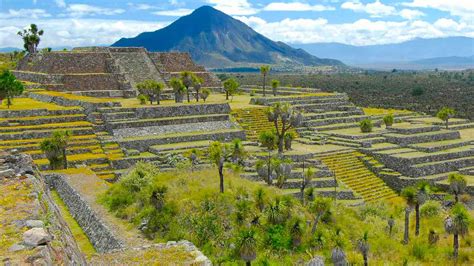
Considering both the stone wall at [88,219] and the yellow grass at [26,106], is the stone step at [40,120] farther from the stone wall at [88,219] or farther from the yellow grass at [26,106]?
the stone wall at [88,219]

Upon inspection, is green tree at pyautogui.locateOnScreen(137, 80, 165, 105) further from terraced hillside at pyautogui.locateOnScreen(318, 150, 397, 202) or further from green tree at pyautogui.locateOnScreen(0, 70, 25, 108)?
terraced hillside at pyautogui.locateOnScreen(318, 150, 397, 202)

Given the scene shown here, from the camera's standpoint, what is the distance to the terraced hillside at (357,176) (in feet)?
94.1

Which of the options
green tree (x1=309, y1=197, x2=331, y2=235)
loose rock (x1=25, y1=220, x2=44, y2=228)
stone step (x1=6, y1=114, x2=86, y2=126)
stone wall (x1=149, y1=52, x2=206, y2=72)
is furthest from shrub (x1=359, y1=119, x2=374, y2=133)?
loose rock (x1=25, y1=220, x2=44, y2=228)

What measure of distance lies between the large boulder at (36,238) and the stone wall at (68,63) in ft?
123

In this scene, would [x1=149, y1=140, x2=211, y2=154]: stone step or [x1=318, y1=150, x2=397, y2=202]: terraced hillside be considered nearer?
[x1=149, y1=140, x2=211, y2=154]: stone step

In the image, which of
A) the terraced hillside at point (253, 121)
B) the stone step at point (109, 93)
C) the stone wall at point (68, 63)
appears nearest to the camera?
the terraced hillside at point (253, 121)

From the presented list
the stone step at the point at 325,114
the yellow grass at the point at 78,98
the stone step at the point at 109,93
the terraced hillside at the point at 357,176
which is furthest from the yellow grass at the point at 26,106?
the stone step at the point at 325,114

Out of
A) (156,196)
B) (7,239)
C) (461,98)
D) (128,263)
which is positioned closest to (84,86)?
(156,196)

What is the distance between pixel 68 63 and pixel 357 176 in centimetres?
2597

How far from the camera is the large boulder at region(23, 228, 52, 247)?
21.1 ft

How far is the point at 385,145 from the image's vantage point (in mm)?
34438

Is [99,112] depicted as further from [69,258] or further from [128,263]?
[69,258]

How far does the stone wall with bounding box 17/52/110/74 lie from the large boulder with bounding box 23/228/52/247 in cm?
3761

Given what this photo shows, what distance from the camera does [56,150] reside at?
23.8 meters
